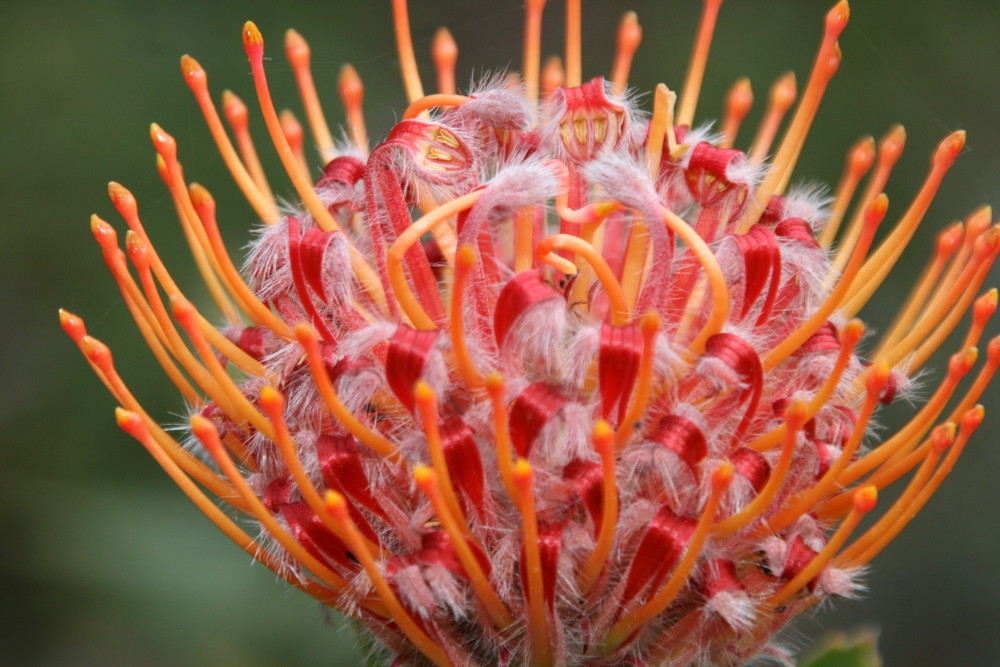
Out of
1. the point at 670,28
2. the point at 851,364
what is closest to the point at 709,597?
the point at 851,364

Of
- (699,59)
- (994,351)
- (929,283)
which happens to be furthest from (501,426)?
(699,59)

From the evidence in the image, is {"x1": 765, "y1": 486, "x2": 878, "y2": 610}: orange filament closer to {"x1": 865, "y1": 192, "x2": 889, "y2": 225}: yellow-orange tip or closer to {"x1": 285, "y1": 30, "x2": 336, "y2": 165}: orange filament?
{"x1": 865, "y1": 192, "x2": 889, "y2": 225}: yellow-orange tip

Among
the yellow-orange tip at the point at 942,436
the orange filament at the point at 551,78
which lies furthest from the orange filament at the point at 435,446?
the orange filament at the point at 551,78

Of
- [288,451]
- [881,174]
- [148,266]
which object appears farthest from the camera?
[881,174]

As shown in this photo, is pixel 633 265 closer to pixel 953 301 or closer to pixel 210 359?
pixel 953 301

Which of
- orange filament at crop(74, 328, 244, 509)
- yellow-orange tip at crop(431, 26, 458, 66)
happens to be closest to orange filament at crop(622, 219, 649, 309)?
yellow-orange tip at crop(431, 26, 458, 66)

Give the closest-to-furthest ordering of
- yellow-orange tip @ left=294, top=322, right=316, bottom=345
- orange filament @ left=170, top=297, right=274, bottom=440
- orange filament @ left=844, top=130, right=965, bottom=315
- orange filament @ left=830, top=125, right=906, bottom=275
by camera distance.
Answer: yellow-orange tip @ left=294, top=322, right=316, bottom=345 → orange filament @ left=170, top=297, right=274, bottom=440 → orange filament @ left=844, top=130, right=965, bottom=315 → orange filament @ left=830, top=125, right=906, bottom=275
